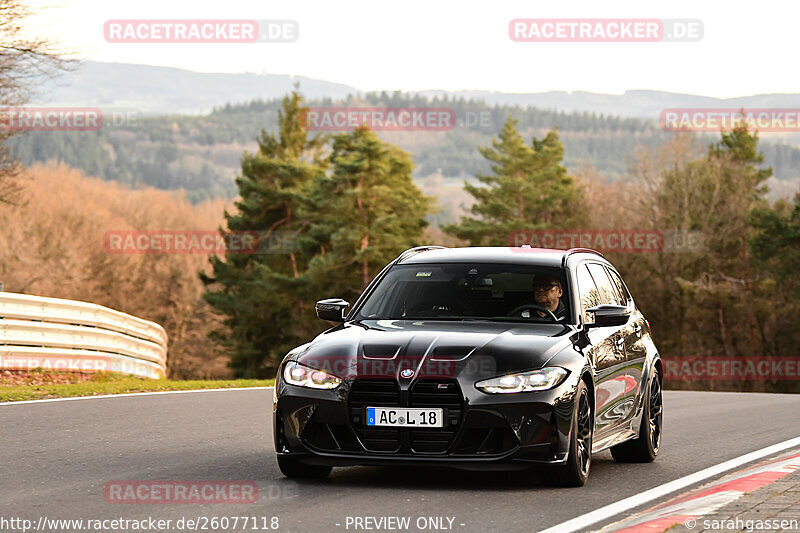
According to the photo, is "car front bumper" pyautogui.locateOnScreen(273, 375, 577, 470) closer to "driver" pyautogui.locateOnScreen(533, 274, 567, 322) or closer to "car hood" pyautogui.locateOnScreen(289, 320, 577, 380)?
"car hood" pyautogui.locateOnScreen(289, 320, 577, 380)

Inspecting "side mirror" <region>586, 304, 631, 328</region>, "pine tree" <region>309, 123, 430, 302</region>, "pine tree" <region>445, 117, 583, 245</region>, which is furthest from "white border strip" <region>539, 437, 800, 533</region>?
"pine tree" <region>445, 117, 583, 245</region>

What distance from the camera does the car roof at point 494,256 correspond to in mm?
9516

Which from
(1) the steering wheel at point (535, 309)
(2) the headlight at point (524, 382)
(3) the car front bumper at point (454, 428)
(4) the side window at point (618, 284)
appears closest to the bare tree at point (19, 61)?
(4) the side window at point (618, 284)

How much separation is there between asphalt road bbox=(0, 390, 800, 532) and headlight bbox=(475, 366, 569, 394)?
27.2 inches

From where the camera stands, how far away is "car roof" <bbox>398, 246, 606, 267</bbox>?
9516 mm

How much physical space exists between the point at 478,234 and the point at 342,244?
1155cm

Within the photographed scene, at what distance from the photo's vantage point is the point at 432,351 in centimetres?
788

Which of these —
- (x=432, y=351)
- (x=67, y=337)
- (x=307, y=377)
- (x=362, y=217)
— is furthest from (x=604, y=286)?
(x=362, y=217)

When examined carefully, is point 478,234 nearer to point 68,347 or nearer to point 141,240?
point 141,240

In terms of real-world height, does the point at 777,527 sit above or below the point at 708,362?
above

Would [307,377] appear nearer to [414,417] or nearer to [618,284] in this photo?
[414,417]

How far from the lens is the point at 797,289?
5734cm

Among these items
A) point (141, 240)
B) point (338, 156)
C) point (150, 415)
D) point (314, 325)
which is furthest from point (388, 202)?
point (150, 415)

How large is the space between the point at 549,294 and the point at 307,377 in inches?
88.1
